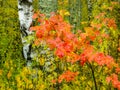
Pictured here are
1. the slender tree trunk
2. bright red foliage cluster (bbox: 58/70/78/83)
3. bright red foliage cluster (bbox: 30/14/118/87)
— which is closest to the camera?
bright red foliage cluster (bbox: 30/14/118/87)

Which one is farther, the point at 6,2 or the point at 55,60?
the point at 6,2

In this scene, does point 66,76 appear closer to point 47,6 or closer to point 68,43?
point 68,43

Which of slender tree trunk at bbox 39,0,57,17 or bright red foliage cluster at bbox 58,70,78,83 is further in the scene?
slender tree trunk at bbox 39,0,57,17

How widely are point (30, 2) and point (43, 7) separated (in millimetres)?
348

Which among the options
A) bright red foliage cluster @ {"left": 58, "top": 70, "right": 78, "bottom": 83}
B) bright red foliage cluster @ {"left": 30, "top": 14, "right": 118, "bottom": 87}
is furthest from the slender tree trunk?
bright red foliage cluster @ {"left": 58, "top": 70, "right": 78, "bottom": 83}

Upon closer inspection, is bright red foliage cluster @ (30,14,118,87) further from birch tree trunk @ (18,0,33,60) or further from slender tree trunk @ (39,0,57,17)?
birch tree trunk @ (18,0,33,60)

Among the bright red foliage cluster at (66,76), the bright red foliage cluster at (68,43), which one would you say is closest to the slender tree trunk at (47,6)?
the bright red foliage cluster at (68,43)

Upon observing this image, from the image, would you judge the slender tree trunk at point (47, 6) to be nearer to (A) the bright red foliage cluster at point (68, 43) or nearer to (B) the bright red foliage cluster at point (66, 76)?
(A) the bright red foliage cluster at point (68, 43)

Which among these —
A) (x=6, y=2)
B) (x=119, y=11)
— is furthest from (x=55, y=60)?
(x=6, y=2)

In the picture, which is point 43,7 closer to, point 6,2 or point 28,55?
point 28,55

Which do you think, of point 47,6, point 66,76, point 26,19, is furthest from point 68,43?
point 26,19

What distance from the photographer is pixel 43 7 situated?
6695mm

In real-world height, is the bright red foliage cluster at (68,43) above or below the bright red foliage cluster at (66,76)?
above

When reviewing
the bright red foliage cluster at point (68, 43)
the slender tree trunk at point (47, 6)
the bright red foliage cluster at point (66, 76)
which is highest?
the slender tree trunk at point (47, 6)
